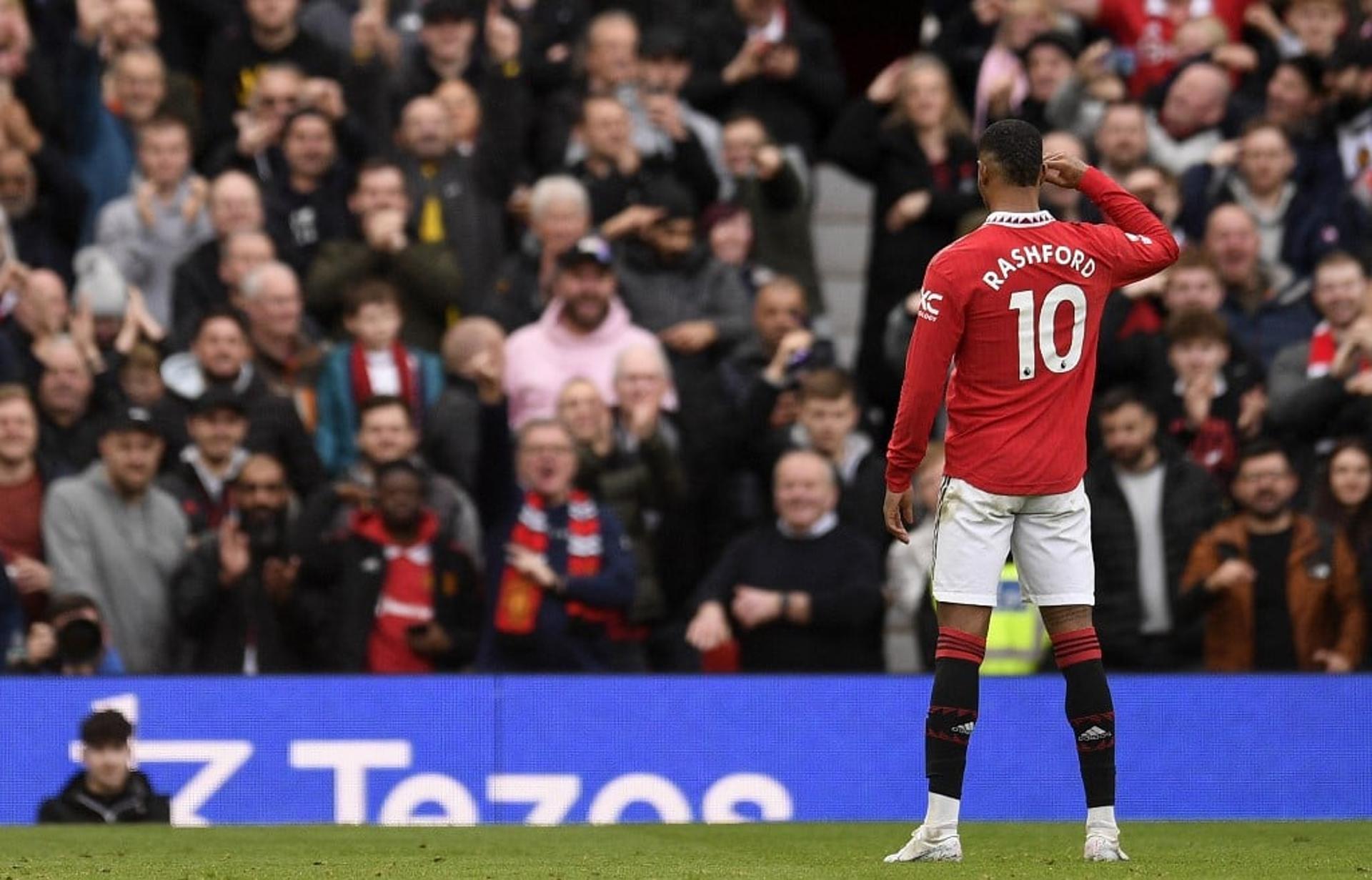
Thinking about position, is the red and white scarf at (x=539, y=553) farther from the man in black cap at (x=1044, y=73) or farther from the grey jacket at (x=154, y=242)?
the man in black cap at (x=1044, y=73)

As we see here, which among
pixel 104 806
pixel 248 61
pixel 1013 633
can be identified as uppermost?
pixel 248 61

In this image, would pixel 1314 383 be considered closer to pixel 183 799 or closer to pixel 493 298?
pixel 493 298

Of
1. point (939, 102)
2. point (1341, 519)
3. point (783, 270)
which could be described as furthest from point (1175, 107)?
point (1341, 519)

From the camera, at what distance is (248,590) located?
1184cm

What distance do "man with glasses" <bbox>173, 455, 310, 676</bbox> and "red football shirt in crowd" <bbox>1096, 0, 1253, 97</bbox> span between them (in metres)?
6.41

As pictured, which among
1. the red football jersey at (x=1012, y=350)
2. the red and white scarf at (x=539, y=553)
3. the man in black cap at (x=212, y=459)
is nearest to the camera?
the red football jersey at (x=1012, y=350)

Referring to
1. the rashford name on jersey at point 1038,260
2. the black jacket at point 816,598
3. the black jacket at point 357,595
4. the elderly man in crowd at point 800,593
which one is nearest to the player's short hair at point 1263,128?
Result: the elderly man in crowd at point 800,593

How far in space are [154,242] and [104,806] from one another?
4061 millimetres

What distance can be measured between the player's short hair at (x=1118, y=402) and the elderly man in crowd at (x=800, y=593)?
1300 millimetres

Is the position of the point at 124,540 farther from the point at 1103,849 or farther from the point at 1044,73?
the point at 1044,73

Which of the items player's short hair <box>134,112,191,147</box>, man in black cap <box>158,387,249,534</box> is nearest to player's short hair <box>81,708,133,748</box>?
man in black cap <box>158,387,249,534</box>

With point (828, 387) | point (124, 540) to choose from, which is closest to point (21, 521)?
point (124, 540)

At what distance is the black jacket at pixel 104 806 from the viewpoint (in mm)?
10602

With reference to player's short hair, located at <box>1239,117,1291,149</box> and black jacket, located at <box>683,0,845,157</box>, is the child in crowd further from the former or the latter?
player's short hair, located at <box>1239,117,1291,149</box>
